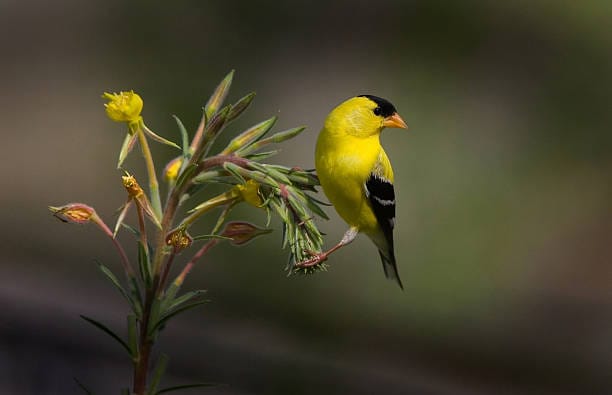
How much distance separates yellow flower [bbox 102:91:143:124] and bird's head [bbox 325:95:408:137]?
0.30 metres

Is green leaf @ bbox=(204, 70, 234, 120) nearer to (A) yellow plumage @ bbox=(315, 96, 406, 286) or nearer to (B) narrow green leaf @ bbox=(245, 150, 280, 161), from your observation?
(B) narrow green leaf @ bbox=(245, 150, 280, 161)

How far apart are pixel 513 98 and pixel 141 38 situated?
1.47 metres

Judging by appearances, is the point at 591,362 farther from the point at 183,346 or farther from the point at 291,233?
the point at 291,233

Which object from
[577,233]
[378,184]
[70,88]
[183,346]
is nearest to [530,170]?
[577,233]

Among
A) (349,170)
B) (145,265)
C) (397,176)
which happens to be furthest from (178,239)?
(397,176)

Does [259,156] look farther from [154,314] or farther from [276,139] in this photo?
[154,314]

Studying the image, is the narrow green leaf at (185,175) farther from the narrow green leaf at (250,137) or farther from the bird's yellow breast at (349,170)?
the bird's yellow breast at (349,170)

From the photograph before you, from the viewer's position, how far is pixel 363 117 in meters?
1.02

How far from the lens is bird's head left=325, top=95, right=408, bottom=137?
0.98m

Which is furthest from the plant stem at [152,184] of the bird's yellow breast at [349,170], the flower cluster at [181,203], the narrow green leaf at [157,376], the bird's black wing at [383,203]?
the bird's black wing at [383,203]

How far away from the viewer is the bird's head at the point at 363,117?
3.20 ft

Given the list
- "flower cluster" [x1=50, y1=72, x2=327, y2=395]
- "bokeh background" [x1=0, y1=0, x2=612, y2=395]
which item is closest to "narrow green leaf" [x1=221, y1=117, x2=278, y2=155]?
"flower cluster" [x1=50, y1=72, x2=327, y2=395]

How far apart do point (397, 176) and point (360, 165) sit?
2.13 metres

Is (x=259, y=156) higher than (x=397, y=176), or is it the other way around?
(x=397, y=176)
